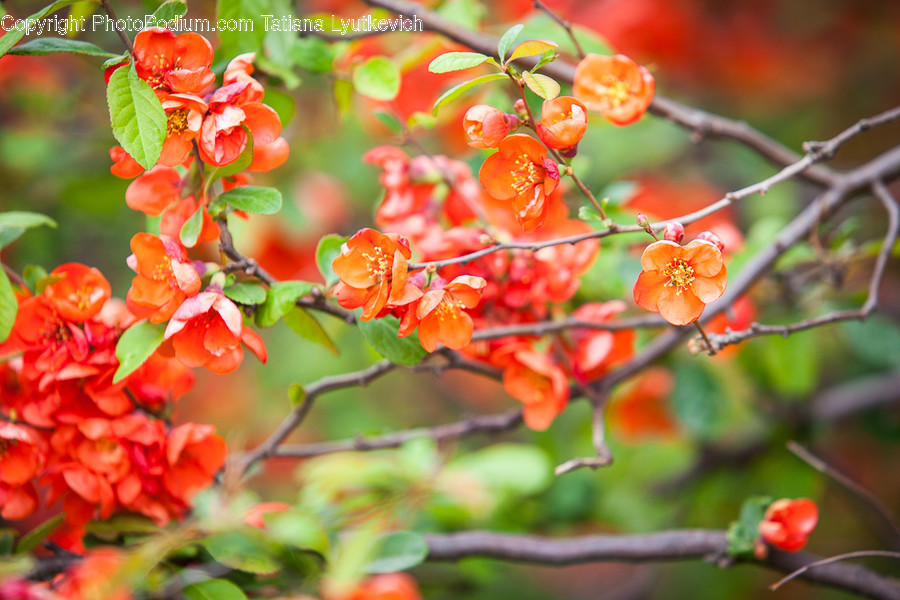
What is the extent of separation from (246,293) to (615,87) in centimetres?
59

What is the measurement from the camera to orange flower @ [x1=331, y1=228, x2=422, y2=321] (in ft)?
2.55

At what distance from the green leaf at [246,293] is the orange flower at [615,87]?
536 millimetres

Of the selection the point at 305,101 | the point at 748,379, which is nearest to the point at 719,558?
the point at 748,379

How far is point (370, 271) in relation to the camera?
2.60 ft

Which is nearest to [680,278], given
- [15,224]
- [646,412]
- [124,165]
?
[124,165]

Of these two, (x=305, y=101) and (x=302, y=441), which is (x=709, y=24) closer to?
(x=305, y=101)

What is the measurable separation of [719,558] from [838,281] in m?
0.57

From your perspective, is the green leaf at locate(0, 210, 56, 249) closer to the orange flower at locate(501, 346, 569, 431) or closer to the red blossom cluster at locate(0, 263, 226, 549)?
the red blossom cluster at locate(0, 263, 226, 549)

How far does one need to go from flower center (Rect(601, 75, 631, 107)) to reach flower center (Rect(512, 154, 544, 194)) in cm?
27

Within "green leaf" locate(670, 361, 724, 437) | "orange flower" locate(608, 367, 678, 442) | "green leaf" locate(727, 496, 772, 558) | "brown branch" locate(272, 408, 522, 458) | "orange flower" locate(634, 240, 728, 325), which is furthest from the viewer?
"orange flower" locate(608, 367, 678, 442)

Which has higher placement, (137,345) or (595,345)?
(595,345)

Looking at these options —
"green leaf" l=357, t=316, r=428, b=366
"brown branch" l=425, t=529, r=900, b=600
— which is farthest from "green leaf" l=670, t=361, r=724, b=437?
"green leaf" l=357, t=316, r=428, b=366

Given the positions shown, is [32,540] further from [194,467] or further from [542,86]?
[542,86]

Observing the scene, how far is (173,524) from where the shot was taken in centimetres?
104
